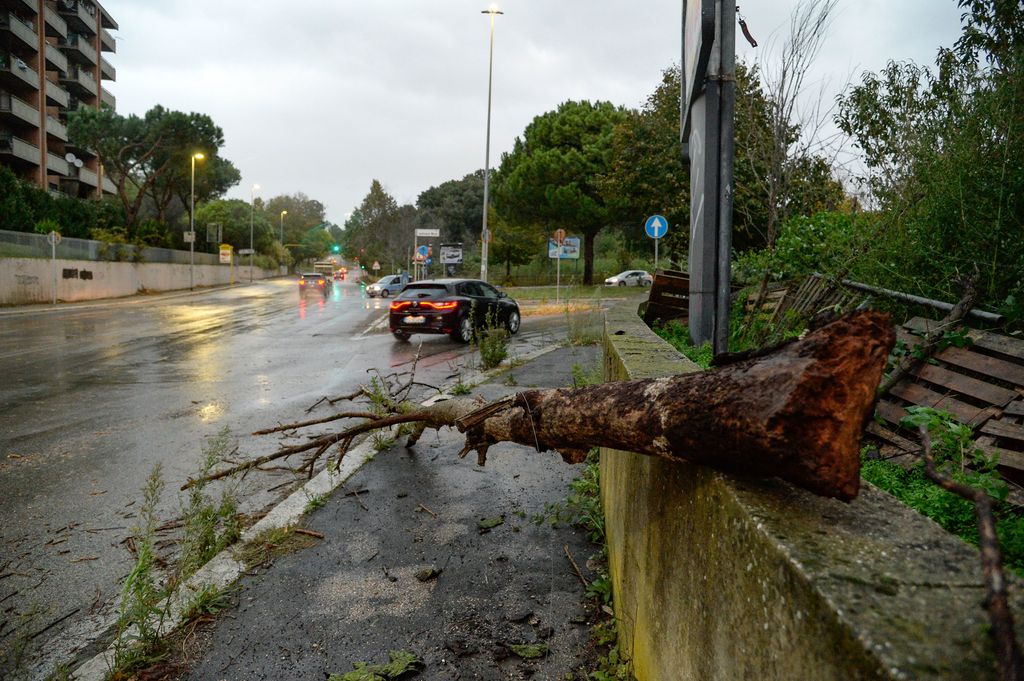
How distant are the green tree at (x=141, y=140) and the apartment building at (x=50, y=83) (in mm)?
3015

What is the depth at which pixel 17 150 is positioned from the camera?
44.1 metres

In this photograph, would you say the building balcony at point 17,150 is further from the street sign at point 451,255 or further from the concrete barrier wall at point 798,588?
the concrete barrier wall at point 798,588

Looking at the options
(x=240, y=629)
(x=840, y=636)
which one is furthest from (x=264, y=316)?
Answer: (x=840, y=636)

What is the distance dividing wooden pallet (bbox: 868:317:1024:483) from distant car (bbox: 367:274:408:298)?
38.9 metres

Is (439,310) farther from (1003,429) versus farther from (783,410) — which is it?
(783,410)

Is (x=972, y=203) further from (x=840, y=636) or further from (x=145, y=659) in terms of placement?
(x=145, y=659)

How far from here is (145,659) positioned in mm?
2738

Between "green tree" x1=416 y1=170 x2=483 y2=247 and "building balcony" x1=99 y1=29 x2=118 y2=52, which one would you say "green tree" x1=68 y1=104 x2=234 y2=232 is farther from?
"green tree" x1=416 y1=170 x2=483 y2=247

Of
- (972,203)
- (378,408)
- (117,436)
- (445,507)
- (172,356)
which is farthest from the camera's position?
(172,356)

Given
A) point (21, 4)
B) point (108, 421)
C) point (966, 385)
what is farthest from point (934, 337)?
point (21, 4)

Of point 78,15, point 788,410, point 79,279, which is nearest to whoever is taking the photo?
point 788,410

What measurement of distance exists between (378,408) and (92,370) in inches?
302

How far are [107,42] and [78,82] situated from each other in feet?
32.9

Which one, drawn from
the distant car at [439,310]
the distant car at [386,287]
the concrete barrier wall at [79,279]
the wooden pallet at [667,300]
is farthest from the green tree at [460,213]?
the wooden pallet at [667,300]
